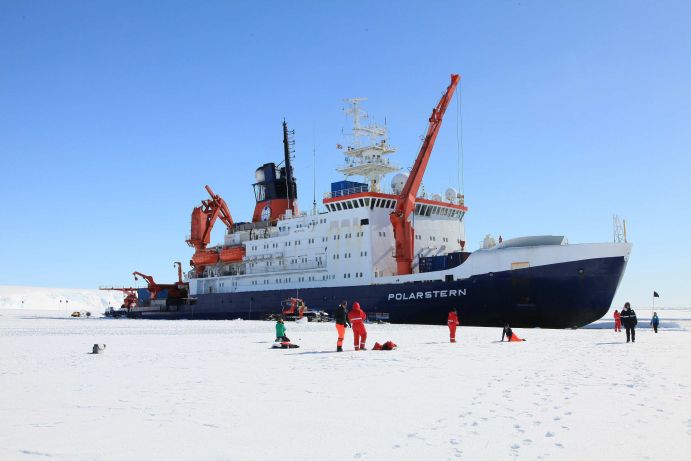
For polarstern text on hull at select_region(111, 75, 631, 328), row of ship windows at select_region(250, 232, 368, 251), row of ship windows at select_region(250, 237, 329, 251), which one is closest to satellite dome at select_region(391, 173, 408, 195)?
polarstern text on hull at select_region(111, 75, 631, 328)

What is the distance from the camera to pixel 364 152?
4088 cm

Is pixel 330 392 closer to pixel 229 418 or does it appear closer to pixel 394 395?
pixel 394 395

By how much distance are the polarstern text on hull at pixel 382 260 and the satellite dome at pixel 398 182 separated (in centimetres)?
10

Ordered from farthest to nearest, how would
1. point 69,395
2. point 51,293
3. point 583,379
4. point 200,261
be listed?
point 51,293
point 200,261
point 583,379
point 69,395

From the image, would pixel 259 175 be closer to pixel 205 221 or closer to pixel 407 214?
pixel 205 221

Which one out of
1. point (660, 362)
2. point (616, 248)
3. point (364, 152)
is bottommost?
point (660, 362)

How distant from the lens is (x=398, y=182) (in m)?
38.2

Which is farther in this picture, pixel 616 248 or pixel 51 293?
pixel 51 293

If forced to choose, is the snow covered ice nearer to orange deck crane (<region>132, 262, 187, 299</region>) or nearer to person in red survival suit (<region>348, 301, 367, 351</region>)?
person in red survival suit (<region>348, 301, 367, 351</region>)

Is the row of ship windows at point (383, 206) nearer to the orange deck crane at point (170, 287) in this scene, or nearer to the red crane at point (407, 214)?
the red crane at point (407, 214)

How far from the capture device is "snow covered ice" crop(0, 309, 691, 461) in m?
4.68

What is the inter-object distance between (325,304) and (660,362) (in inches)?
1066

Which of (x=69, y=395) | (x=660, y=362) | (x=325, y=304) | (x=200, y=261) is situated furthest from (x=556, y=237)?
(x=200, y=261)

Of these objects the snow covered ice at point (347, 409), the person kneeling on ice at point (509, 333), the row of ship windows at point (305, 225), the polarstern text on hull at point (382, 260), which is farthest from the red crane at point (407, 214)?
the snow covered ice at point (347, 409)
